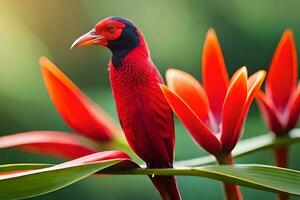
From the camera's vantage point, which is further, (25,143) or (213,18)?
(213,18)

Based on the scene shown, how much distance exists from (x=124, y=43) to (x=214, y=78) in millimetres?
60

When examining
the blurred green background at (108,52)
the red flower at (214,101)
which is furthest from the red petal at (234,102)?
the blurred green background at (108,52)

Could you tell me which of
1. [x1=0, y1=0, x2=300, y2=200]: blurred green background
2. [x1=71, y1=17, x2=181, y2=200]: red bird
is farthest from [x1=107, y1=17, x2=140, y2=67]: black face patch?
[x1=0, y1=0, x2=300, y2=200]: blurred green background

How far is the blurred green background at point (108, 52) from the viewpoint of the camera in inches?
36.9

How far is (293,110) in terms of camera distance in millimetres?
320

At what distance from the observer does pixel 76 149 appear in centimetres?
31

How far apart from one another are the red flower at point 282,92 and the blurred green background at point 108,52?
529 mm

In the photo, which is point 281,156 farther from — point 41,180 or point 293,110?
point 41,180

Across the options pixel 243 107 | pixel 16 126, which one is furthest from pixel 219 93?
pixel 16 126

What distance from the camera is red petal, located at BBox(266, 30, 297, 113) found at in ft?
1.07

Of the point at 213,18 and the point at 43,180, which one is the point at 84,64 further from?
the point at 43,180

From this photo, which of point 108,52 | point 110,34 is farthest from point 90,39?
point 108,52

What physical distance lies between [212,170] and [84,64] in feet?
2.98

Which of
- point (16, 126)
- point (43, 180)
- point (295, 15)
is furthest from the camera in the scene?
point (295, 15)
